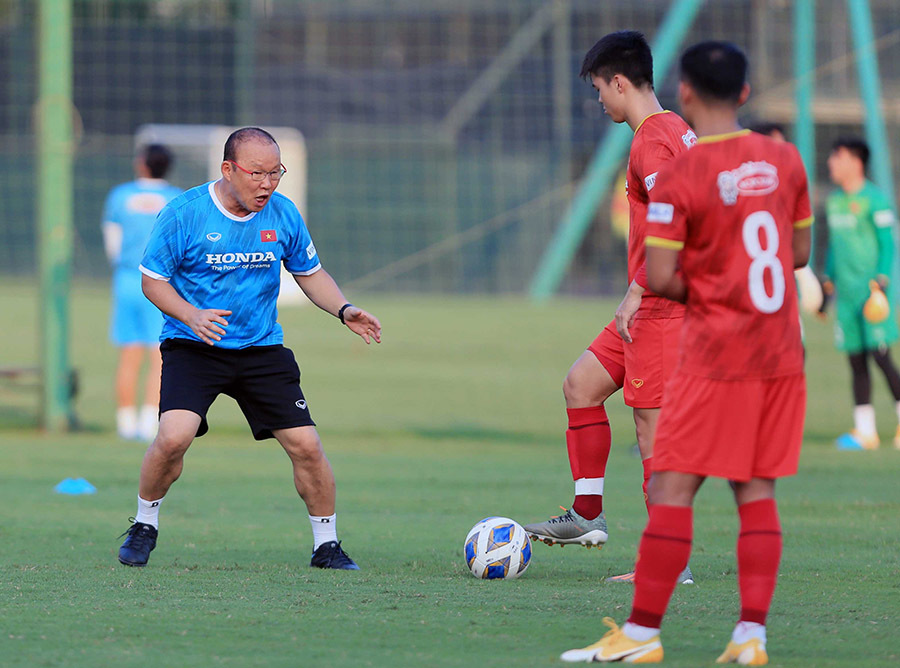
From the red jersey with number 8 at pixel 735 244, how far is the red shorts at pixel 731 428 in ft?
0.17

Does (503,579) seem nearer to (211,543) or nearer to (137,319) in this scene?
(211,543)

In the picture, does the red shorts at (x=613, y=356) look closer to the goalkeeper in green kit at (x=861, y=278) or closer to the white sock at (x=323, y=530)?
the white sock at (x=323, y=530)

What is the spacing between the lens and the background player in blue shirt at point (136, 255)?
36.1 feet

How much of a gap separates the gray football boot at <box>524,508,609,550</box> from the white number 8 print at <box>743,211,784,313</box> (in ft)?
6.70

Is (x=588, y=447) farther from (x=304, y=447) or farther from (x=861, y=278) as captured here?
(x=861, y=278)

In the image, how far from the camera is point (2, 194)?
31953 millimetres

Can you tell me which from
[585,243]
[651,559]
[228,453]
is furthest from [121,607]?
[585,243]

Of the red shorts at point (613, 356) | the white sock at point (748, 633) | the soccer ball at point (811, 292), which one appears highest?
the soccer ball at point (811, 292)

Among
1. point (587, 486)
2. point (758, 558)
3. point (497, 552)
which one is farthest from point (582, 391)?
point (758, 558)

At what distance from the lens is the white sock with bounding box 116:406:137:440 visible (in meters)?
11.3

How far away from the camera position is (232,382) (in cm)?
613

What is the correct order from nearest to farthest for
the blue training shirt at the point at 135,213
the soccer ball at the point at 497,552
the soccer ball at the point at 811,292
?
the soccer ball at the point at 497,552 < the soccer ball at the point at 811,292 < the blue training shirt at the point at 135,213

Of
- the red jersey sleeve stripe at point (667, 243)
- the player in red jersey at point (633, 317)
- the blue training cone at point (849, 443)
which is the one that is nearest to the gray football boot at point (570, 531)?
the player in red jersey at point (633, 317)

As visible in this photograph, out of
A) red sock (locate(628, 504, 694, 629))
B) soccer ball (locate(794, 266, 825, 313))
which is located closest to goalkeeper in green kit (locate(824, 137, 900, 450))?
soccer ball (locate(794, 266, 825, 313))
